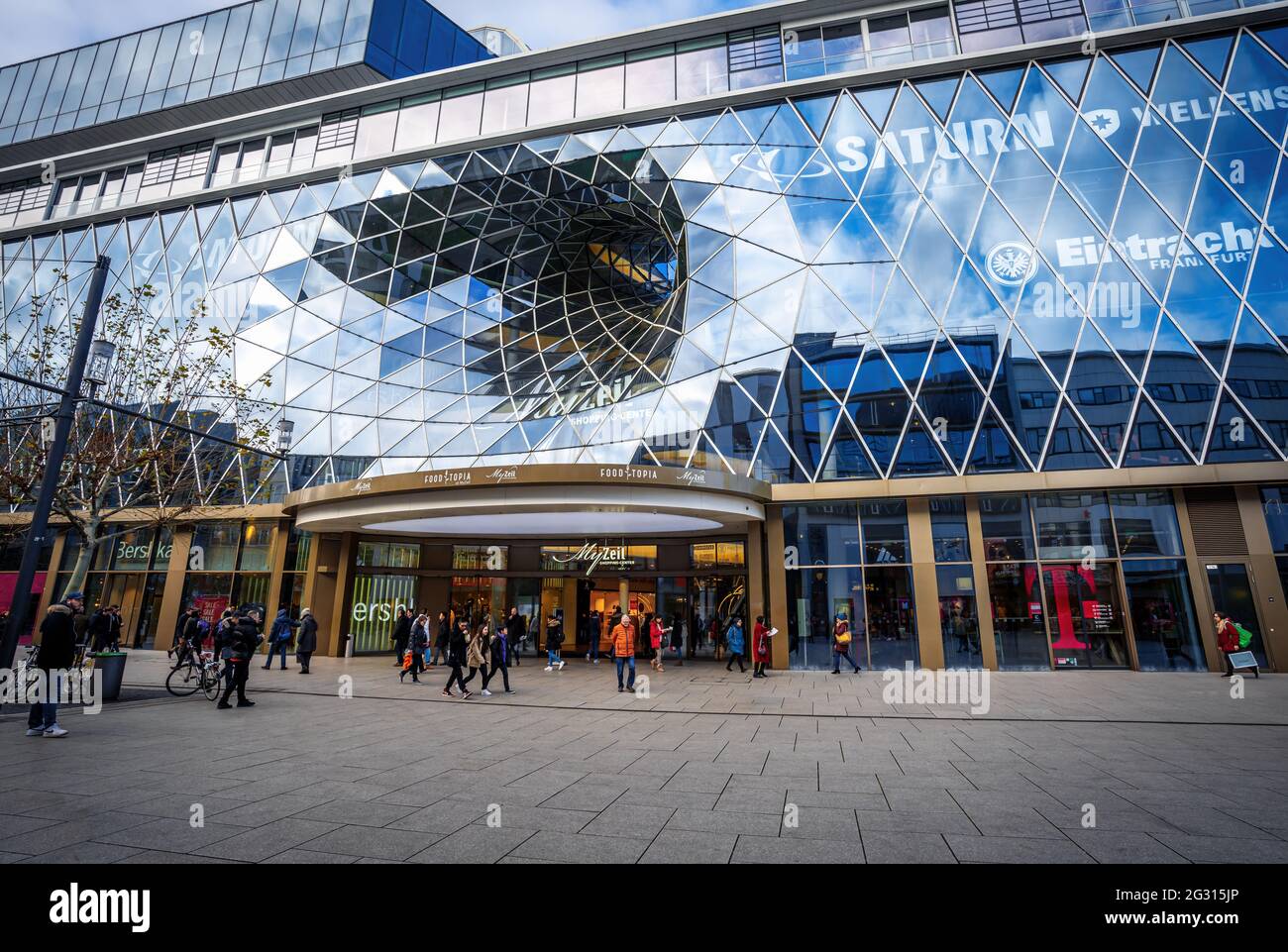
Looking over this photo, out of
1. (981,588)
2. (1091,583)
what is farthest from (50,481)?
(1091,583)

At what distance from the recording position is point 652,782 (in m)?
6.96

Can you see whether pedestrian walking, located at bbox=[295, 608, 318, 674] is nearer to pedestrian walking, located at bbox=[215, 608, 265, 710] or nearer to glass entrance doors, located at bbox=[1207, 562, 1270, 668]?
pedestrian walking, located at bbox=[215, 608, 265, 710]

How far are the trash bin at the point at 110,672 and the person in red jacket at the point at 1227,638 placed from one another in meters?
26.4

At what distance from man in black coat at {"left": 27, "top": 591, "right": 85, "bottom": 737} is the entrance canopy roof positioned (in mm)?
8347

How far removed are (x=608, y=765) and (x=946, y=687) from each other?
1127 cm

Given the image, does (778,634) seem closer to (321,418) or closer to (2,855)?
(2,855)

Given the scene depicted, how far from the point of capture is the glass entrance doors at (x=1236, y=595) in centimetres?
1738

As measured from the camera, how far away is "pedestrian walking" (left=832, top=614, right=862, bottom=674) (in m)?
18.3

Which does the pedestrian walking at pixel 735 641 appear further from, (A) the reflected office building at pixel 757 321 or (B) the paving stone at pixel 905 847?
(B) the paving stone at pixel 905 847

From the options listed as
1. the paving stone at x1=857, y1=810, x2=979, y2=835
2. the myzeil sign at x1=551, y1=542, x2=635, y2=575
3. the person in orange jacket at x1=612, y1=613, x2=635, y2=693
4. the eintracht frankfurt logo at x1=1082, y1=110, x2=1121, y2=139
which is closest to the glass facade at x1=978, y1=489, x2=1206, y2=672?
the person in orange jacket at x1=612, y1=613, x2=635, y2=693

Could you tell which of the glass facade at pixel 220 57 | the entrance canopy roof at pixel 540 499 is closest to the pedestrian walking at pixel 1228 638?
the entrance canopy roof at pixel 540 499

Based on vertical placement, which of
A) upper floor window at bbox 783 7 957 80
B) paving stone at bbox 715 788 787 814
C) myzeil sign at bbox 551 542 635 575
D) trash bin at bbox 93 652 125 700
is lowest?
paving stone at bbox 715 788 787 814

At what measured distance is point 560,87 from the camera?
87.4 feet
